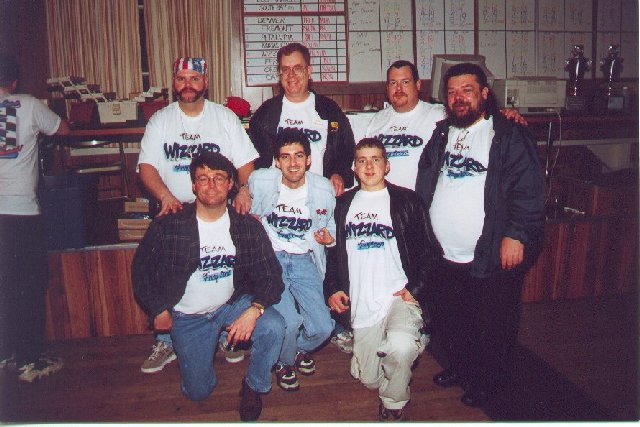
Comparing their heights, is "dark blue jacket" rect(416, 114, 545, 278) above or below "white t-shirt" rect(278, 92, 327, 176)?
below

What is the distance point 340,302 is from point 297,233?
17.5 inches

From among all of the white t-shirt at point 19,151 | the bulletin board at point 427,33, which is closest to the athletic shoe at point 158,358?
the white t-shirt at point 19,151

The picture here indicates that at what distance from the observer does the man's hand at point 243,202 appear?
8.59ft

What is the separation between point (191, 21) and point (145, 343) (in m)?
2.99

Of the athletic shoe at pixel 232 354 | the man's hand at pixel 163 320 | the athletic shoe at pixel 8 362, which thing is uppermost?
the man's hand at pixel 163 320

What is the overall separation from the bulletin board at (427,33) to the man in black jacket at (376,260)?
8.92 feet

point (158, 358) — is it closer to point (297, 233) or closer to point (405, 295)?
point (297, 233)

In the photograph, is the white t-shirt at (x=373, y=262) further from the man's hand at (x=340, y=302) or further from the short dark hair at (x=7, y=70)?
the short dark hair at (x=7, y=70)

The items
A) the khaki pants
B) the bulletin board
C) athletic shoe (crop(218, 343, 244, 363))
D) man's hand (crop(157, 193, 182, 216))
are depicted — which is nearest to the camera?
the khaki pants

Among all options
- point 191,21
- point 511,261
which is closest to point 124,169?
point 191,21

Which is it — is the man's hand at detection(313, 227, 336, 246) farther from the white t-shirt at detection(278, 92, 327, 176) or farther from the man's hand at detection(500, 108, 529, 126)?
the man's hand at detection(500, 108, 529, 126)

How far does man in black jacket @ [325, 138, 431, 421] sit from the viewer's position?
242cm

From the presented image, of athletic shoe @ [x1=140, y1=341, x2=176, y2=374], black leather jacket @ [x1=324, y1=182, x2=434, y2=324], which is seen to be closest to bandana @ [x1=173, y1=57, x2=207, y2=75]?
black leather jacket @ [x1=324, y1=182, x2=434, y2=324]

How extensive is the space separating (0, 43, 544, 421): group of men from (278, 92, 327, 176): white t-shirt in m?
0.25
